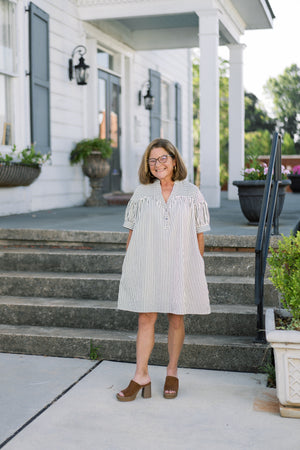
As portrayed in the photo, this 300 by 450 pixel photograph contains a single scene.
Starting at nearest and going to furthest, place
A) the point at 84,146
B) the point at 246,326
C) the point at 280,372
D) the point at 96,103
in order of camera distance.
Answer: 1. the point at 280,372
2. the point at 246,326
3. the point at 84,146
4. the point at 96,103

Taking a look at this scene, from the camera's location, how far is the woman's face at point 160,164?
10.4ft

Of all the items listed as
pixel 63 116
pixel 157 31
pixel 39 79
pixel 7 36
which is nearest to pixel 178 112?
pixel 157 31

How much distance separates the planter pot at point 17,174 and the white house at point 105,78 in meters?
0.25

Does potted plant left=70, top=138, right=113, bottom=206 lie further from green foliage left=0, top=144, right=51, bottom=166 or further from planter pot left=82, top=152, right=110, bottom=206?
green foliage left=0, top=144, right=51, bottom=166

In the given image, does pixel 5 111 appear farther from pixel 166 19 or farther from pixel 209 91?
pixel 166 19

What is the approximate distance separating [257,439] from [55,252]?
8.35ft

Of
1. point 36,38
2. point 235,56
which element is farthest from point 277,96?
point 36,38

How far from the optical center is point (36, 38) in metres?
7.37

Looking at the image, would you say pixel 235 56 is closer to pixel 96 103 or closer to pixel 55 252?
pixel 96 103

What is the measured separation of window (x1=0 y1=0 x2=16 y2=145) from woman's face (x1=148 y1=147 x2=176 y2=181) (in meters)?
4.09

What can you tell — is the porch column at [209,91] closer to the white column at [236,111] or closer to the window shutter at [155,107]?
the white column at [236,111]

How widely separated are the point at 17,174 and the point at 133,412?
4.19 m

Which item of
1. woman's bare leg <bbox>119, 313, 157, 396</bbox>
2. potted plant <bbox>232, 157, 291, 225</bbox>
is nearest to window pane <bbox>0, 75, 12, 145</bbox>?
potted plant <bbox>232, 157, 291, 225</bbox>

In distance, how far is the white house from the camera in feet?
23.3
